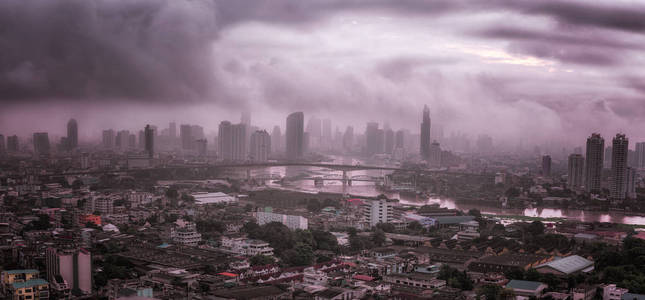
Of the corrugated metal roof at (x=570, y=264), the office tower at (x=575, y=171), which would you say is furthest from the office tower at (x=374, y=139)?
the corrugated metal roof at (x=570, y=264)

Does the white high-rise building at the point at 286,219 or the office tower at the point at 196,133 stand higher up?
the office tower at the point at 196,133

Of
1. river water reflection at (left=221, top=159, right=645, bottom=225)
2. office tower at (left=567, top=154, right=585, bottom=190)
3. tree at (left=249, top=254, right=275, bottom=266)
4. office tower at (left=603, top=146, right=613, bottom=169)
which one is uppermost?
office tower at (left=603, top=146, right=613, bottom=169)

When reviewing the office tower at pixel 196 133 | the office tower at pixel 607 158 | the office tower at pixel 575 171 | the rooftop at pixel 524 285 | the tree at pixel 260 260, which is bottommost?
the tree at pixel 260 260

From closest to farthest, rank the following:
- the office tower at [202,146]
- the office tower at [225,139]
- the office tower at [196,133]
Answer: the office tower at [196,133]
the office tower at [202,146]
the office tower at [225,139]

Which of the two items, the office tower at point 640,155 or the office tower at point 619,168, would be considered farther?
the office tower at point 640,155

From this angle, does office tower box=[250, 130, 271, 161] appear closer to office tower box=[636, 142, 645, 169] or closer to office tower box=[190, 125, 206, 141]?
office tower box=[190, 125, 206, 141]

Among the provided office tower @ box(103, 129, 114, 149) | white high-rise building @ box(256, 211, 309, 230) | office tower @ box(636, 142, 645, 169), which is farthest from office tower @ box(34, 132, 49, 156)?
office tower @ box(636, 142, 645, 169)

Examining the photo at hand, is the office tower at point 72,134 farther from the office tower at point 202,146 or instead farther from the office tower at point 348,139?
the office tower at point 348,139

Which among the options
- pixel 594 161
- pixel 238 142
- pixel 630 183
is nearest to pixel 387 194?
pixel 594 161
